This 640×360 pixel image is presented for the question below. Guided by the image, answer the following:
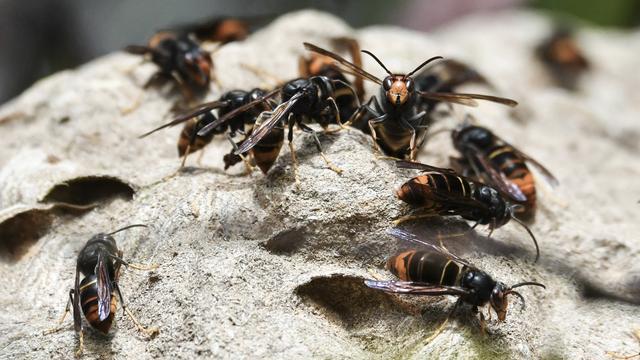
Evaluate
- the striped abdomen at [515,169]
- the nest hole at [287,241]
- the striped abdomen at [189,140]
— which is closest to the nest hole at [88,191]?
the striped abdomen at [189,140]

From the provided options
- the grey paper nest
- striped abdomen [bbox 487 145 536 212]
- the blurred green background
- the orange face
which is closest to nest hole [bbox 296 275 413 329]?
the grey paper nest

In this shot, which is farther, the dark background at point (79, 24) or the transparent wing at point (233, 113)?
the dark background at point (79, 24)

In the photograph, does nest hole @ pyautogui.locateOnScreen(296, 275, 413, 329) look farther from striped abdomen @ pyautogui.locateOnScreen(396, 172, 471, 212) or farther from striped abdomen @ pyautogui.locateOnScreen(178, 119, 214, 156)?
striped abdomen @ pyautogui.locateOnScreen(178, 119, 214, 156)

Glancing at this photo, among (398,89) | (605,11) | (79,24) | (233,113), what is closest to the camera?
(398,89)

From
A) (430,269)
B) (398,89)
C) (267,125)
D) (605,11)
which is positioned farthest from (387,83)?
(605,11)

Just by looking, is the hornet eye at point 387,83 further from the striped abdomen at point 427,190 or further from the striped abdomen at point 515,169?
the striped abdomen at point 515,169

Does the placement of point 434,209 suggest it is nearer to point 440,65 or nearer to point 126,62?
point 440,65

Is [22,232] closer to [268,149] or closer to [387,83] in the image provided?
[268,149]
